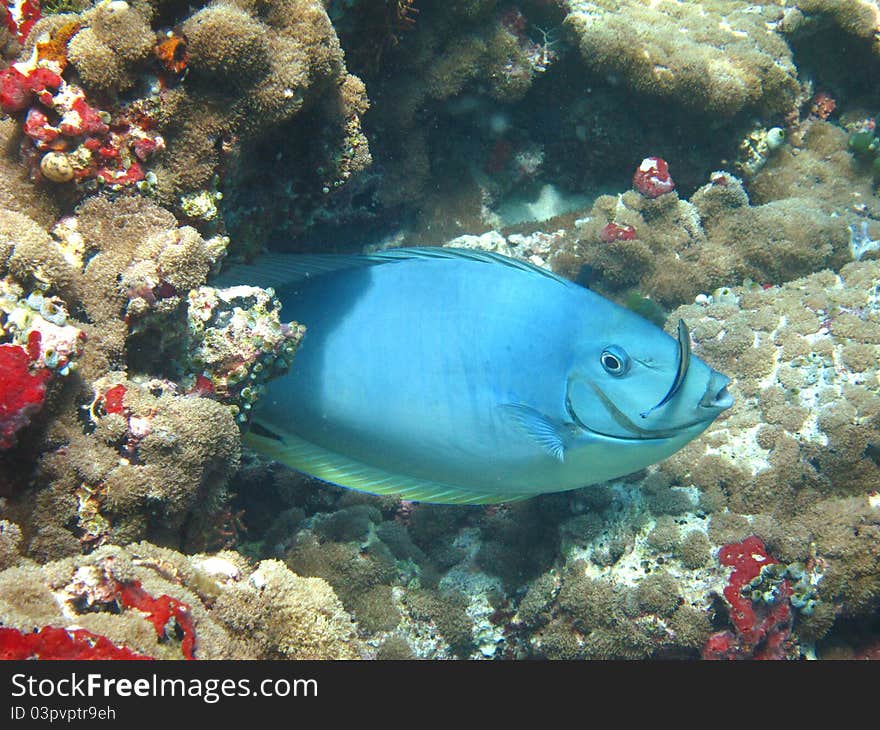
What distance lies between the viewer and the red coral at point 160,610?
1841mm

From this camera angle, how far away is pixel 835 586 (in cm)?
308

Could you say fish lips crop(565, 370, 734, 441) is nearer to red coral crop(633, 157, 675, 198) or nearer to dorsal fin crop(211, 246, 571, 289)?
dorsal fin crop(211, 246, 571, 289)

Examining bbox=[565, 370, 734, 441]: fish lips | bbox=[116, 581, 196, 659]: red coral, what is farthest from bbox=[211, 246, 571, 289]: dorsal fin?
bbox=[116, 581, 196, 659]: red coral

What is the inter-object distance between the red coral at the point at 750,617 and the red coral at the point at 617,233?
2.49 meters

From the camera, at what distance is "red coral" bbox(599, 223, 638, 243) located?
15.3ft

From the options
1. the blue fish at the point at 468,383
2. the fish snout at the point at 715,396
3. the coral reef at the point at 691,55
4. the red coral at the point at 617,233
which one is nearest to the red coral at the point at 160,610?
the blue fish at the point at 468,383

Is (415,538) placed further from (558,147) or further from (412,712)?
(558,147)

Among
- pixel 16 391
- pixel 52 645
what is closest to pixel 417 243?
pixel 16 391

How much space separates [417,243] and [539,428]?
2723 mm

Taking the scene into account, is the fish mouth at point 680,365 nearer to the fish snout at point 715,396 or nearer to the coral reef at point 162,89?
the fish snout at point 715,396

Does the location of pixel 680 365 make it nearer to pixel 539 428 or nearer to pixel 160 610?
pixel 539 428

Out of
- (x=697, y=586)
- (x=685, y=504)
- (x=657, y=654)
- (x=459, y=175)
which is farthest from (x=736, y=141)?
(x=657, y=654)

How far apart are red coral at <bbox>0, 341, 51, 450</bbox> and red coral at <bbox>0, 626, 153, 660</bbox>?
666mm

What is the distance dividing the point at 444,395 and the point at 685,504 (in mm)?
1546
